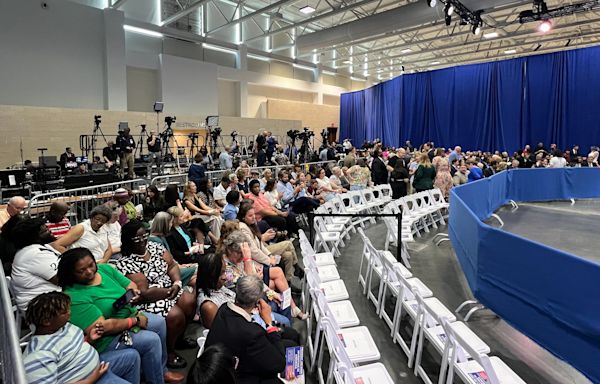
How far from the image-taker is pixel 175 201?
16.1 feet

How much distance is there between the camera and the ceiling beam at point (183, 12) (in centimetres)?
1314

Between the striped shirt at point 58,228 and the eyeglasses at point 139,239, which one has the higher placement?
the eyeglasses at point 139,239

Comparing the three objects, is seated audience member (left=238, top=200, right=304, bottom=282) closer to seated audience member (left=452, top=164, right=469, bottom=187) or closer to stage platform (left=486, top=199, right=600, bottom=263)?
stage platform (left=486, top=199, right=600, bottom=263)

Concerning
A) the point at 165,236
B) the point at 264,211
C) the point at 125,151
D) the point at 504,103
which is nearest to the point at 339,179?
the point at 264,211

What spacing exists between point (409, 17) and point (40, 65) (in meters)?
12.2

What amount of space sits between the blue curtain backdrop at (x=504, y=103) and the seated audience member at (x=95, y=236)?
14608 millimetres

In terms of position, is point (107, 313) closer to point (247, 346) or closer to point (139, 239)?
point (139, 239)

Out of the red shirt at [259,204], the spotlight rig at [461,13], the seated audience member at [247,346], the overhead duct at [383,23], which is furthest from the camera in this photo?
the overhead duct at [383,23]

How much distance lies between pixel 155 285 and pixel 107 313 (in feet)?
2.06

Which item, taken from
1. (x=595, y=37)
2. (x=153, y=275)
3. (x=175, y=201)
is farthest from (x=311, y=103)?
(x=153, y=275)

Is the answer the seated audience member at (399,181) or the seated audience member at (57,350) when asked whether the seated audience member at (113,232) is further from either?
the seated audience member at (399,181)

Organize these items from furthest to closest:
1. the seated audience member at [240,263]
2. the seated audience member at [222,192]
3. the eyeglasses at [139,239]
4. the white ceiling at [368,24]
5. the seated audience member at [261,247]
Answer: the white ceiling at [368,24] < the seated audience member at [222,192] < the seated audience member at [261,247] < the seated audience member at [240,263] < the eyeglasses at [139,239]

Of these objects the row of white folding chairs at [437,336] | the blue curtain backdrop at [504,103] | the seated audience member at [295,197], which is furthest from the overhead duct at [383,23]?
the row of white folding chairs at [437,336]

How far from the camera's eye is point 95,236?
3.61 metres
